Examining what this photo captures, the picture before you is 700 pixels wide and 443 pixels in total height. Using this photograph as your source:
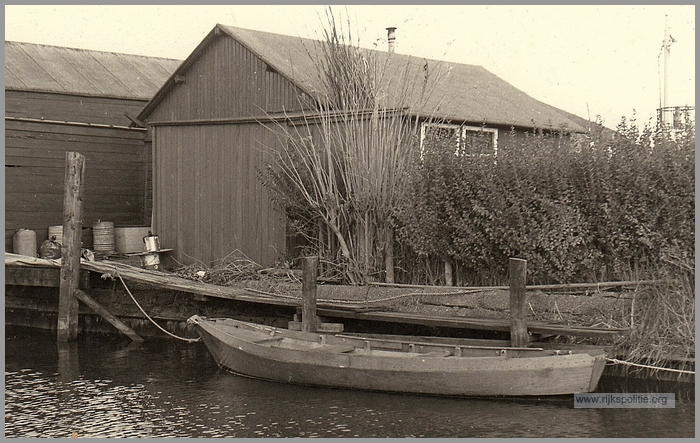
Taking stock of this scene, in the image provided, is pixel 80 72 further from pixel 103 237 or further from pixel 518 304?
pixel 518 304

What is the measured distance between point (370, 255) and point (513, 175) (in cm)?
362

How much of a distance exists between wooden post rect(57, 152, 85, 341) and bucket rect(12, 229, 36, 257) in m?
5.35

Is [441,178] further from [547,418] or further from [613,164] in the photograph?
[547,418]

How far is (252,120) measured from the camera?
20.7 m

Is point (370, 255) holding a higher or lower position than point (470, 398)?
higher

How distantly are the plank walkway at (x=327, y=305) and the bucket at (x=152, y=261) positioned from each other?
1.67 m

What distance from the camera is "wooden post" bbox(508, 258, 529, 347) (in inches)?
530

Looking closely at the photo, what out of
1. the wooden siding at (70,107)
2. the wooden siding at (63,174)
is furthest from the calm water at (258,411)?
the wooden siding at (70,107)

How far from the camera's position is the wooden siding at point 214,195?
20.4m

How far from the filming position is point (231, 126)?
21188 millimetres

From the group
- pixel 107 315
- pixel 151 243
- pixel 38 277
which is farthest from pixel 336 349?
pixel 151 243

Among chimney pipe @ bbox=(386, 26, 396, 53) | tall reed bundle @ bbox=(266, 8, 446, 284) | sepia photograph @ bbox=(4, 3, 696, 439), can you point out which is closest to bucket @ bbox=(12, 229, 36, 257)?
sepia photograph @ bbox=(4, 3, 696, 439)

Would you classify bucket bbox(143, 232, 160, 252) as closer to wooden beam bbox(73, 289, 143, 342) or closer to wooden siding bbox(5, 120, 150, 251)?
wooden beam bbox(73, 289, 143, 342)

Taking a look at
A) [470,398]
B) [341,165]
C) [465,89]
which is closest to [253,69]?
[341,165]
